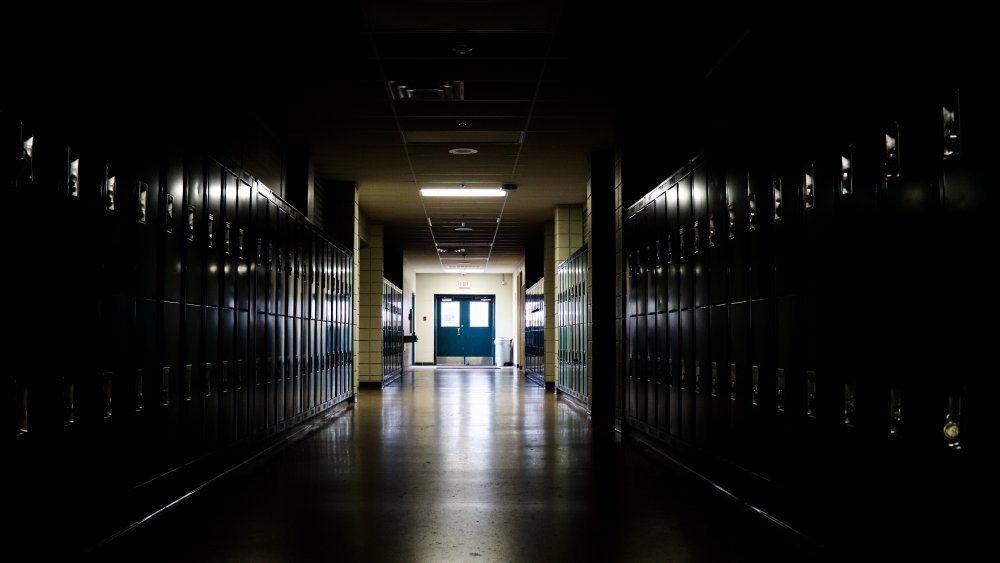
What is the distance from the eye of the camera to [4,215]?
2646mm

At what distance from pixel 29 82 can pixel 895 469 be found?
323cm

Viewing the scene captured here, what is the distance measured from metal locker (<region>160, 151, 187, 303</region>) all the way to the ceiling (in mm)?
1480

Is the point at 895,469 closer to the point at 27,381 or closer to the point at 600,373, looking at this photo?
the point at 27,381

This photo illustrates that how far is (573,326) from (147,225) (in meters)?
7.29

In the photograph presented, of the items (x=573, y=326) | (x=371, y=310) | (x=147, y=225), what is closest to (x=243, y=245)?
(x=147, y=225)

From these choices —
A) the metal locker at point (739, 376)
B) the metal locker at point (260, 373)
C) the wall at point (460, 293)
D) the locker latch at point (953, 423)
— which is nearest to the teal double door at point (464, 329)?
the wall at point (460, 293)

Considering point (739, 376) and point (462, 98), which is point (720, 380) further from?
point (462, 98)

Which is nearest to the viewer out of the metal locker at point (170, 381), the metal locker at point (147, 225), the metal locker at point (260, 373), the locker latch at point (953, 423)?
the locker latch at point (953, 423)

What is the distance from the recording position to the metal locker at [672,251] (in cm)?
548

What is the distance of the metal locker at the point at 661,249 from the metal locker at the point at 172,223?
10.6ft

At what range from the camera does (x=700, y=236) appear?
495cm

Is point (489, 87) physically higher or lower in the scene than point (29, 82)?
higher

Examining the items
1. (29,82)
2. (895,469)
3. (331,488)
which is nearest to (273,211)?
(331,488)

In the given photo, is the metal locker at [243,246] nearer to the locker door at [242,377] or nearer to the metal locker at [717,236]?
the locker door at [242,377]
